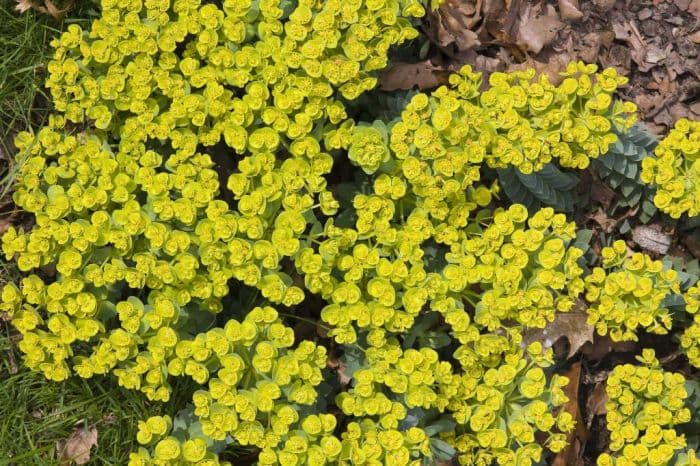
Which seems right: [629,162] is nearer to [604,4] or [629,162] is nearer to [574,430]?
[604,4]

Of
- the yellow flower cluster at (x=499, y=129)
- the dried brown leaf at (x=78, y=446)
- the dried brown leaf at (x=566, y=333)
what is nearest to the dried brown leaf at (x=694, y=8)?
the yellow flower cluster at (x=499, y=129)

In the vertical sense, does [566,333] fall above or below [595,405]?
above

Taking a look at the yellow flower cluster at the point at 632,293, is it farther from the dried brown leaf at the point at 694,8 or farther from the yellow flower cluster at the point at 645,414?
the dried brown leaf at the point at 694,8

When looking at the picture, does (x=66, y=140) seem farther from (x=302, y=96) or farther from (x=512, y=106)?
(x=512, y=106)

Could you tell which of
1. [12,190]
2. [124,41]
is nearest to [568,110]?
[124,41]

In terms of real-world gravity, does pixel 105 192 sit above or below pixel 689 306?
above

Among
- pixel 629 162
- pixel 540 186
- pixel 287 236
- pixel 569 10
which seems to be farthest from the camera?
pixel 569 10

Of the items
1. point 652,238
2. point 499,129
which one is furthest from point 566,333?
point 499,129
